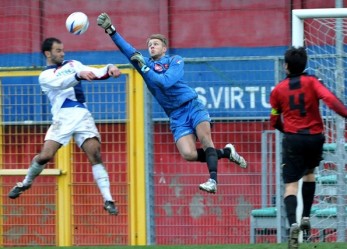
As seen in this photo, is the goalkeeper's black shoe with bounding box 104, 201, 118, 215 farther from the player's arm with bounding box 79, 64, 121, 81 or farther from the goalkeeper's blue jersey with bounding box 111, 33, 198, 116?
the player's arm with bounding box 79, 64, 121, 81

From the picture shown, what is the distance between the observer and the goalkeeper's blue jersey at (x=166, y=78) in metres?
12.5

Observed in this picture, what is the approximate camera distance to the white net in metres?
13.8

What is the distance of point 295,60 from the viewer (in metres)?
11.3

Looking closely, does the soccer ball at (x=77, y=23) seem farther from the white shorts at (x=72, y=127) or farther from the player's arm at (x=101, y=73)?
the white shorts at (x=72, y=127)

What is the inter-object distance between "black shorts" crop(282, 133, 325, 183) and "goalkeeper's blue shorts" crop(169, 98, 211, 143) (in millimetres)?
1558

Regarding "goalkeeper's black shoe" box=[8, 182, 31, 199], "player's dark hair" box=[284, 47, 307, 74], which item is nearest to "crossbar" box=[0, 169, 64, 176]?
"goalkeeper's black shoe" box=[8, 182, 31, 199]

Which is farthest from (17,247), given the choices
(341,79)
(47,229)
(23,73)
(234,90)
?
(341,79)

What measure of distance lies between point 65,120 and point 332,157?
2.99 m

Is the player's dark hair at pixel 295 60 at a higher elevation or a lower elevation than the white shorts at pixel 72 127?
higher

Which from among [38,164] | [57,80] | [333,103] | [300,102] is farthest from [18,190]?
[333,103]

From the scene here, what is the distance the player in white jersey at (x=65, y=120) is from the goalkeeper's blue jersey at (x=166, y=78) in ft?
1.98

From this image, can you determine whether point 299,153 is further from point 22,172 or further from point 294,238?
point 22,172

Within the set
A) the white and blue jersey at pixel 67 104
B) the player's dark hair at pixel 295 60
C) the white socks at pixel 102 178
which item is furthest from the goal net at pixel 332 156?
the white and blue jersey at pixel 67 104

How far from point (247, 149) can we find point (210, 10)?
2.89 m
